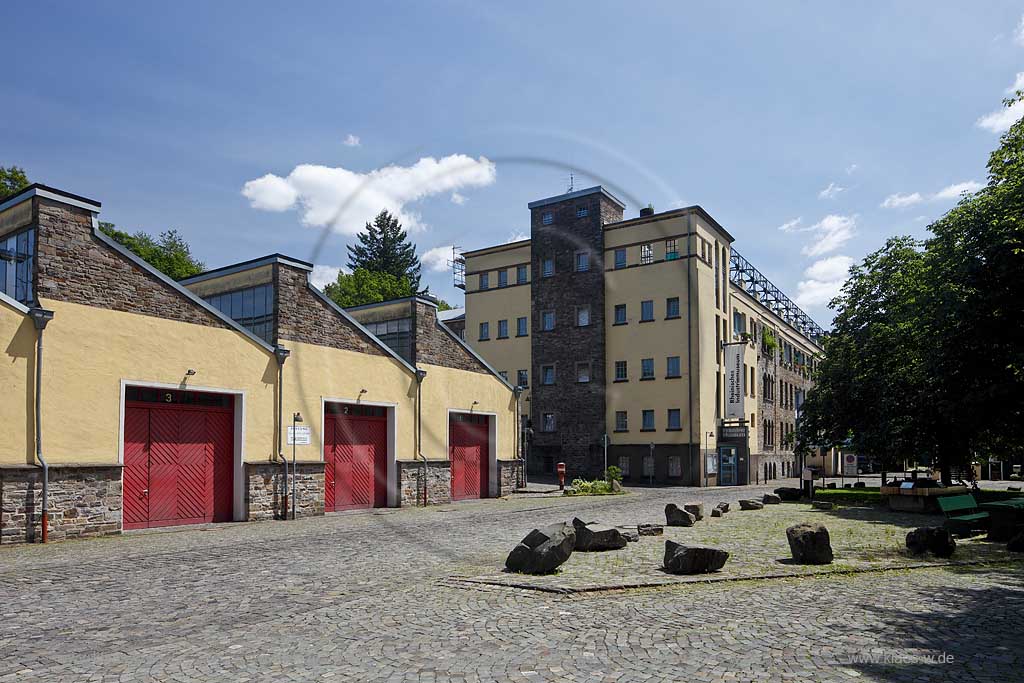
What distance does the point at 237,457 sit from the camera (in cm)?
2589

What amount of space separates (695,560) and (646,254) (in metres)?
41.1

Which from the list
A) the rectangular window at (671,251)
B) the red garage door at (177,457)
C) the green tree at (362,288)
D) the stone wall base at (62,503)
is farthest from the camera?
the green tree at (362,288)

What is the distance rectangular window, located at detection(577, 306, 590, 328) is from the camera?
2266 inches

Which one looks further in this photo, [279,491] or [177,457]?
[279,491]

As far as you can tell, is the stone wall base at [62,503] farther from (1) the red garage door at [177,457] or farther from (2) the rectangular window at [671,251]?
(2) the rectangular window at [671,251]

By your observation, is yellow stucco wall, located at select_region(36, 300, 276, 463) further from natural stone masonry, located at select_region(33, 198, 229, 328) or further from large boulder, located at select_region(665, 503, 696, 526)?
large boulder, located at select_region(665, 503, 696, 526)

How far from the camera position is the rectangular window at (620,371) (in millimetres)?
56344

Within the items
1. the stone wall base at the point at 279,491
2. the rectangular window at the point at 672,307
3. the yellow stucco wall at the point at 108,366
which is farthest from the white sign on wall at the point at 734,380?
the yellow stucco wall at the point at 108,366

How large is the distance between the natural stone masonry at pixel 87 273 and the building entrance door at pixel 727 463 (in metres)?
41.9

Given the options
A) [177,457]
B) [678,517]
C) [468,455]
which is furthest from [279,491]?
[678,517]

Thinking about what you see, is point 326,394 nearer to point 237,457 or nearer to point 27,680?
point 237,457

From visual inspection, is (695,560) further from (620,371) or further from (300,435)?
(620,371)

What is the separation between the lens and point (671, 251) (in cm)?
5147

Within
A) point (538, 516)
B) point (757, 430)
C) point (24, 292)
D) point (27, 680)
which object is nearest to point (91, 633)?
point (27, 680)
